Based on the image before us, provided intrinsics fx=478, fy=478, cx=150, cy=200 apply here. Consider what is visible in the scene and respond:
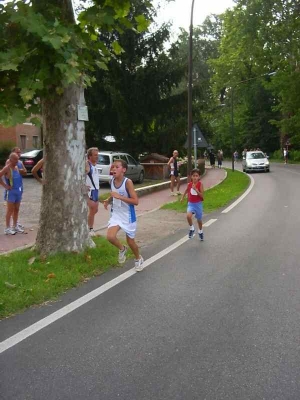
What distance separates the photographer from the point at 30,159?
25375mm

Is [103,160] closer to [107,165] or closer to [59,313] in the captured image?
[107,165]

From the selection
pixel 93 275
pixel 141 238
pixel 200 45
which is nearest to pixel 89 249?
pixel 93 275

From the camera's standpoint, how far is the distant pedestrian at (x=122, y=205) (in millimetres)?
6527

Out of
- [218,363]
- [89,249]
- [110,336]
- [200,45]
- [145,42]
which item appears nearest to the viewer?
[218,363]

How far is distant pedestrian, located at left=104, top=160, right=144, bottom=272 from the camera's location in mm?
6527

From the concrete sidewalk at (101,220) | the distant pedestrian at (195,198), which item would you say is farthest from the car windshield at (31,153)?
the distant pedestrian at (195,198)

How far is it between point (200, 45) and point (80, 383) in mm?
73294

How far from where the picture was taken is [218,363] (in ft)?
12.0

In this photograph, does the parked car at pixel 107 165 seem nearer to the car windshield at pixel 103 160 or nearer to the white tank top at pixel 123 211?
the car windshield at pixel 103 160

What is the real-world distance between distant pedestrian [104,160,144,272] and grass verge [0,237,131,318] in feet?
1.76

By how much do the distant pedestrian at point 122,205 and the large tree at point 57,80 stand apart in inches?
30.8

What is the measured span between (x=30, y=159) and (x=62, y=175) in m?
19.0

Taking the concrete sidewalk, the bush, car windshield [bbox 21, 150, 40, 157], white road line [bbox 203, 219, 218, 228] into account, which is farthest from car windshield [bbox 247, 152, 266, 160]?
white road line [bbox 203, 219, 218, 228]

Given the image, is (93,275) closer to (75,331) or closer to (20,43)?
(75,331)
